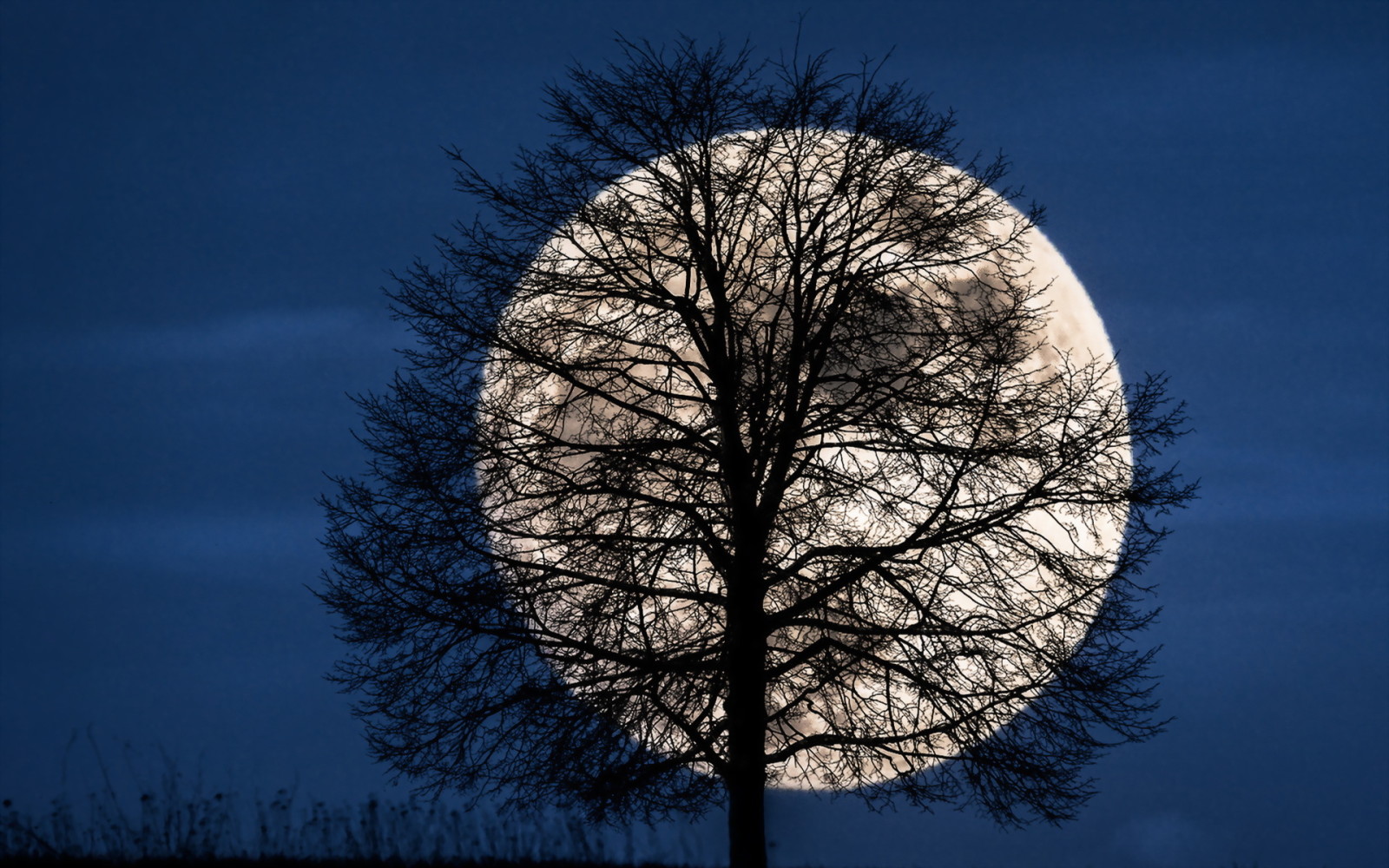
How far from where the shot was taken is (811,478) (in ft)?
43.5

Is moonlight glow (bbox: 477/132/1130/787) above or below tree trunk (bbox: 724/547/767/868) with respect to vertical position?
above

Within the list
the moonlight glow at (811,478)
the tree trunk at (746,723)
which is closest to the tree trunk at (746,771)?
the tree trunk at (746,723)

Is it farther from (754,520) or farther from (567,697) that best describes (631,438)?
(567,697)

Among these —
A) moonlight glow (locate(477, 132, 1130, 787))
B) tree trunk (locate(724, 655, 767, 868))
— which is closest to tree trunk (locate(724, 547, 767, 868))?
tree trunk (locate(724, 655, 767, 868))

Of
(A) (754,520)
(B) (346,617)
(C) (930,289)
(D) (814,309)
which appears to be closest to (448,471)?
(B) (346,617)

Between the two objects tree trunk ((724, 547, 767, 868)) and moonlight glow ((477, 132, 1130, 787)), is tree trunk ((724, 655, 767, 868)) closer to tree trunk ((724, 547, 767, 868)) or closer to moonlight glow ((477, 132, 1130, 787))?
tree trunk ((724, 547, 767, 868))

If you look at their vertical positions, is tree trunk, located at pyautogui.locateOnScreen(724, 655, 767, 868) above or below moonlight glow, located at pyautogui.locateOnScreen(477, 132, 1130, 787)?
below

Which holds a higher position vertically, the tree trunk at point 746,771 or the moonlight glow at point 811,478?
the moonlight glow at point 811,478

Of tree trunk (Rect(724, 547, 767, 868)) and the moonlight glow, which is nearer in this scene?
tree trunk (Rect(724, 547, 767, 868))

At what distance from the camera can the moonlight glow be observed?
1266 centimetres

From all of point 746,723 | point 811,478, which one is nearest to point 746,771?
point 746,723

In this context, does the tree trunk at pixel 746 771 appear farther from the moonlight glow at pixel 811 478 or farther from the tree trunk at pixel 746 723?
the moonlight glow at pixel 811 478

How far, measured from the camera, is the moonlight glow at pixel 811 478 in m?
12.7

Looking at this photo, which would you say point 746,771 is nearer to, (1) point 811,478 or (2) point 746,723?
(2) point 746,723
